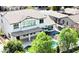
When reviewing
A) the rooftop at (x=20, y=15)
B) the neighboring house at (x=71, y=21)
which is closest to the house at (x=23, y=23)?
the rooftop at (x=20, y=15)

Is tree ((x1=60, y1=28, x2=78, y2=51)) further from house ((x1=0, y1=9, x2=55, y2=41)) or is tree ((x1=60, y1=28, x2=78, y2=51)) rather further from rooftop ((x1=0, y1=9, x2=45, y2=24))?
rooftop ((x1=0, y1=9, x2=45, y2=24))

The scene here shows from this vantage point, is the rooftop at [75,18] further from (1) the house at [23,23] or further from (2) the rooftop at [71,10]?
(1) the house at [23,23]

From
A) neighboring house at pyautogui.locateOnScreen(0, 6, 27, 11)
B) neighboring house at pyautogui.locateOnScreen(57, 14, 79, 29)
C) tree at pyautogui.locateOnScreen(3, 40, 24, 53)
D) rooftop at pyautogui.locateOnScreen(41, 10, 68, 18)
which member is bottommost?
tree at pyautogui.locateOnScreen(3, 40, 24, 53)

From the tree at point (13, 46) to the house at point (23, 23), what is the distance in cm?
6

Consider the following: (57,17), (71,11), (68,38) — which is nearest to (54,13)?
(57,17)

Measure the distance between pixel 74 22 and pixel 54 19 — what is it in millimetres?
208

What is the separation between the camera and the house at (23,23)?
270cm

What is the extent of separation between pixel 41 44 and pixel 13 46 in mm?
290

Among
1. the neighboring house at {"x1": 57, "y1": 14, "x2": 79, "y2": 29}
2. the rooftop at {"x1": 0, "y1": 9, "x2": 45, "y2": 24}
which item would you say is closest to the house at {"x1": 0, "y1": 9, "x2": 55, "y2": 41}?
the rooftop at {"x1": 0, "y1": 9, "x2": 45, "y2": 24}

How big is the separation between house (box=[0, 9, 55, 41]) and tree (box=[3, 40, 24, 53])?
6 cm

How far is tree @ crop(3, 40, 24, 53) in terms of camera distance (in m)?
2.74

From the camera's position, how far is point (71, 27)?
2.76m
